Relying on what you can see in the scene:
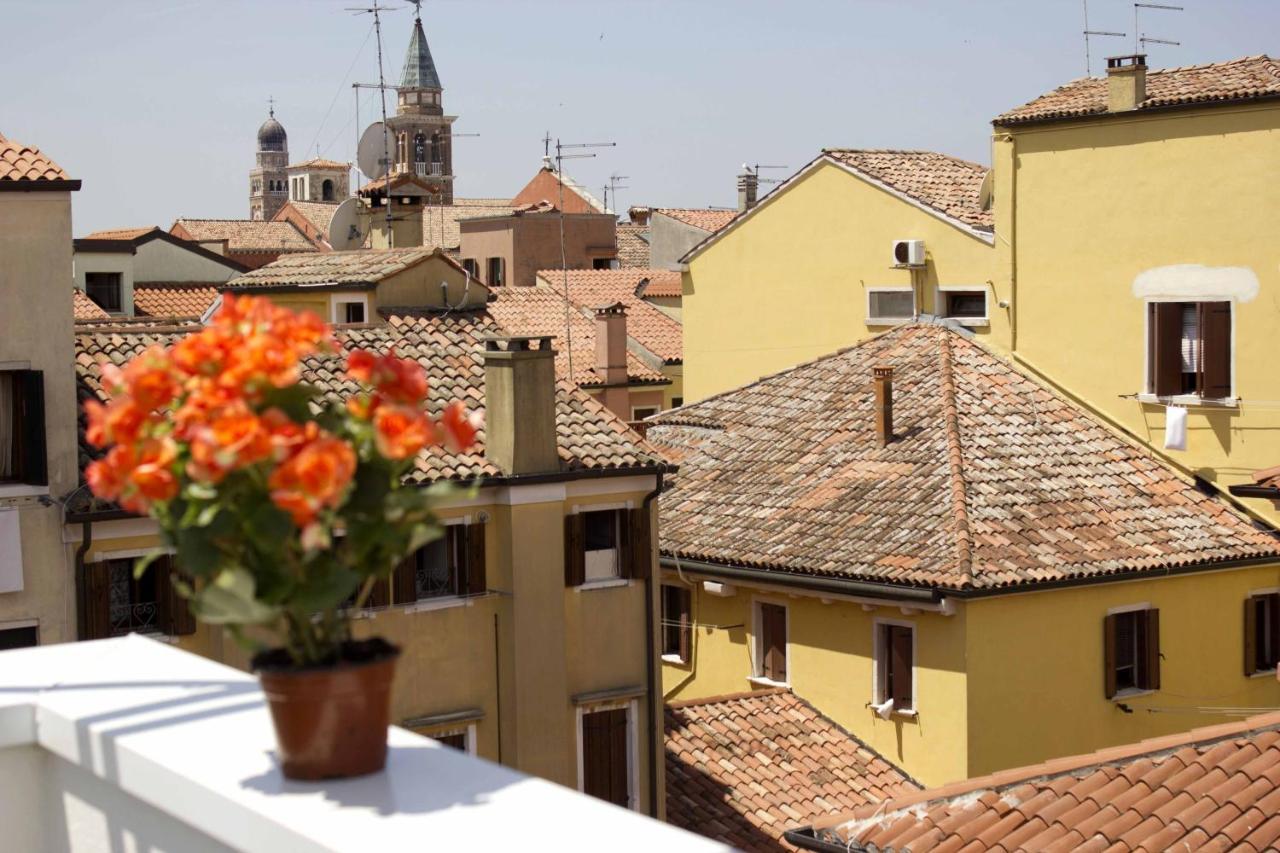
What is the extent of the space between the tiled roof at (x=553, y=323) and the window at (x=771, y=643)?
17.7 m

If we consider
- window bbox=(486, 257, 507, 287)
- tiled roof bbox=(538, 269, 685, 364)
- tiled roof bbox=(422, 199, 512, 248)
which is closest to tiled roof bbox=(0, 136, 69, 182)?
tiled roof bbox=(538, 269, 685, 364)

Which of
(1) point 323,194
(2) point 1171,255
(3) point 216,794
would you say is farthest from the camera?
(1) point 323,194

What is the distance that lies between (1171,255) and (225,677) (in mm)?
20008

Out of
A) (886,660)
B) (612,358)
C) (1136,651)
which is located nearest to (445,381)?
(886,660)

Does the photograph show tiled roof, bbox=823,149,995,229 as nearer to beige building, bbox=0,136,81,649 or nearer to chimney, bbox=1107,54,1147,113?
chimney, bbox=1107,54,1147,113

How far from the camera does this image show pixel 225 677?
423 cm

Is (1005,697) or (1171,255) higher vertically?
(1171,255)

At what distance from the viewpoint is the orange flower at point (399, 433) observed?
10.4 feet

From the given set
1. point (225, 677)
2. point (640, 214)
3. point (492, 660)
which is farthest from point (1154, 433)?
point (640, 214)

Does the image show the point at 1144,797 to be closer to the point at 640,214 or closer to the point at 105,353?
the point at 105,353

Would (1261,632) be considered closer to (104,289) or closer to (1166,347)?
(1166,347)

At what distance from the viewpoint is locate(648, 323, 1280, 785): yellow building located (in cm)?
1919

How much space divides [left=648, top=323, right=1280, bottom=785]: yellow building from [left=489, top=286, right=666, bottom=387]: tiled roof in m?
→ 16.2

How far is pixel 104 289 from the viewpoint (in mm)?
38281
